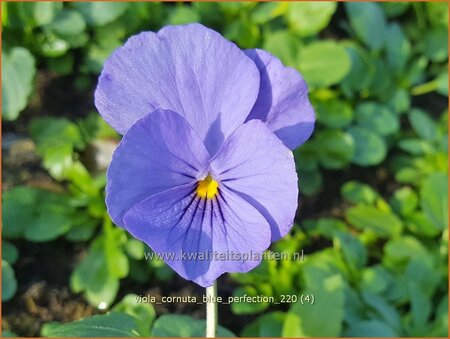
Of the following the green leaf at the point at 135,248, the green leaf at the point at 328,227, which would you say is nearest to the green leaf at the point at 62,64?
the green leaf at the point at 135,248

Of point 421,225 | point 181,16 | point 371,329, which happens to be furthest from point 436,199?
point 181,16

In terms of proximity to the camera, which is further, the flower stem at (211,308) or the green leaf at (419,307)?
the green leaf at (419,307)

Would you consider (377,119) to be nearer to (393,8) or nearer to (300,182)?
(300,182)

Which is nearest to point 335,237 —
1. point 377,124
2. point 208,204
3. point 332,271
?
point 332,271

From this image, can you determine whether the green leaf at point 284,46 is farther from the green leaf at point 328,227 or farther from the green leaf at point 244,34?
the green leaf at point 328,227

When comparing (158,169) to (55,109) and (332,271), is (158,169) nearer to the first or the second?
(332,271)

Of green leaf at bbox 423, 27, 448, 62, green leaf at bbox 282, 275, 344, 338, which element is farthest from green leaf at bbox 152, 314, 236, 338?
green leaf at bbox 423, 27, 448, 62
